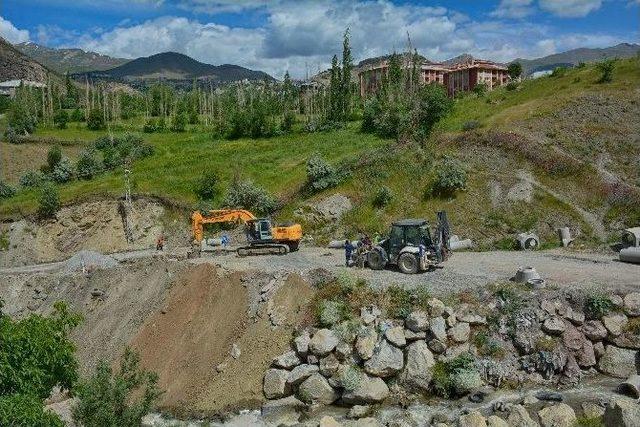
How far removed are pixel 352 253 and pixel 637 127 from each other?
27.3m

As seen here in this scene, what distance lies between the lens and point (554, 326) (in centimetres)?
2197

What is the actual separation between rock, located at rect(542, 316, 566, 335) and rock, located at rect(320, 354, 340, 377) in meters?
7.86

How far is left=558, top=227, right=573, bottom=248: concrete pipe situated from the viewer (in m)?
32.7

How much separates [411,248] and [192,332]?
10.2m

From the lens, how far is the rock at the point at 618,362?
2092 centimetres

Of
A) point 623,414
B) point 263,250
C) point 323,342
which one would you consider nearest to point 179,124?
point 263,250

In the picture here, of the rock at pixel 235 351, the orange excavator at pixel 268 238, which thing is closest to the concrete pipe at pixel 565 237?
the orange excavator at pixel 268 238

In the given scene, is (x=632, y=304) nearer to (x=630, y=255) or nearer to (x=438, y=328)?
(x=630, y=255)

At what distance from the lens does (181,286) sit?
2761 centimetres

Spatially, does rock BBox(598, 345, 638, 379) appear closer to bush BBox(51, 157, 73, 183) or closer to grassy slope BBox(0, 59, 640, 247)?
grassy slope BBox(0, 59, 640, 247)

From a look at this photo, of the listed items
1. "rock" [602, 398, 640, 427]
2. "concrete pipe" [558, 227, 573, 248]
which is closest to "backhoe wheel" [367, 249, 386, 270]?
"concrete pipe" [558, 227, 573, 248]

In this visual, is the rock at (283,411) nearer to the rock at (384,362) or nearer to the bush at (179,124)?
the rock at (384,362)

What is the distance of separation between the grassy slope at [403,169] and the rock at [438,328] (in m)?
12.8

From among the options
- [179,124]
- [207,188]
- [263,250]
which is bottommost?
[263,250]
